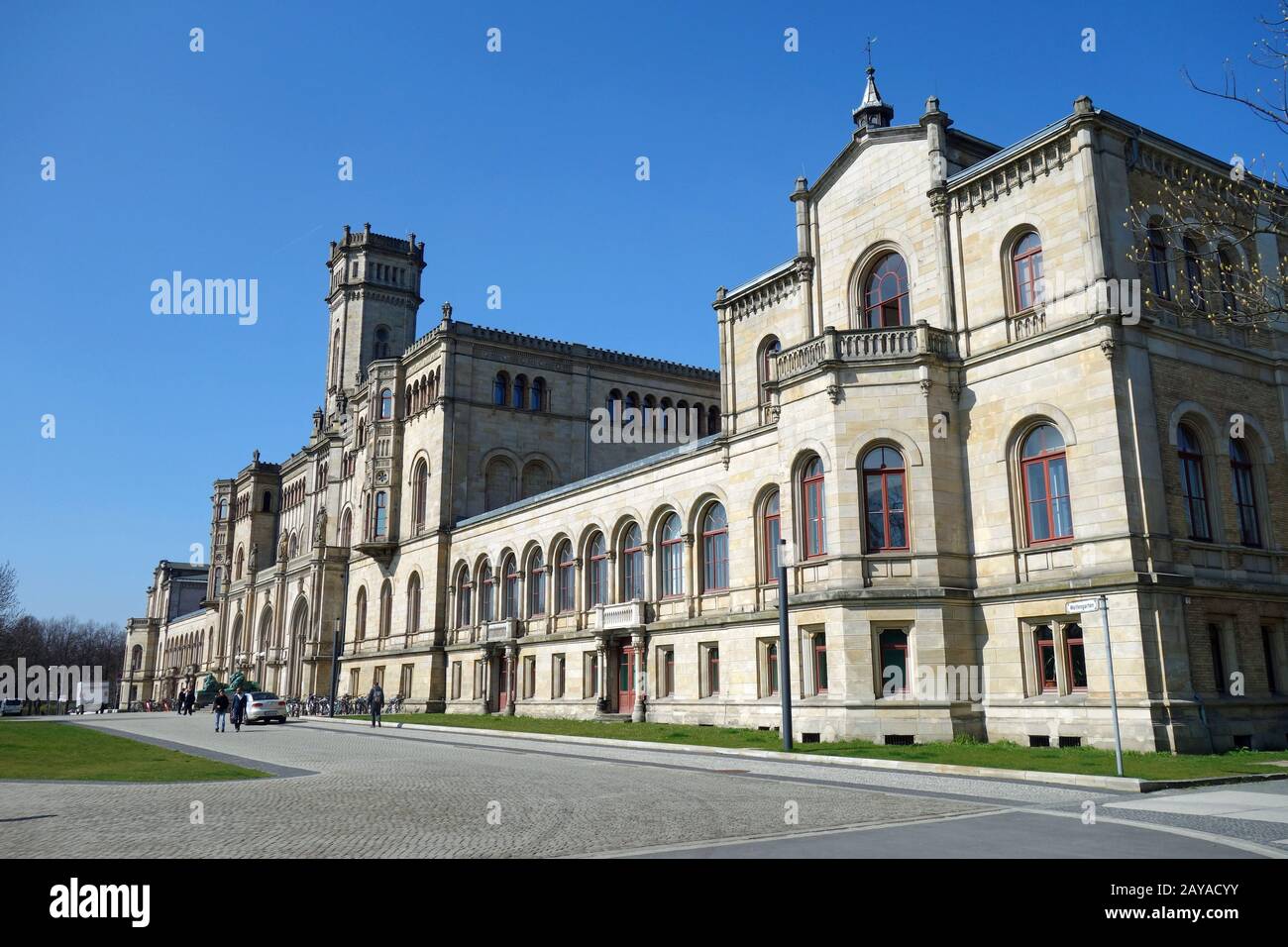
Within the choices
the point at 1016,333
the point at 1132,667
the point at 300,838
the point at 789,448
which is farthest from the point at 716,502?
the point at 300,838

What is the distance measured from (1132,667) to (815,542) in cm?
944

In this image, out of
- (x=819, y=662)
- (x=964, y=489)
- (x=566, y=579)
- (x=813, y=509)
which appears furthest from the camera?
(x=566, y=579)

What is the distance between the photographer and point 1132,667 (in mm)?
22938

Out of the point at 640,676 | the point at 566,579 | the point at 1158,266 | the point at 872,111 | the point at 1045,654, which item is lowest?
→ the point at 640,676

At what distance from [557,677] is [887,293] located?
2347cm

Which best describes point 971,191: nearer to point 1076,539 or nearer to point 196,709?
point 1076,539

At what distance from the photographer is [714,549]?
1453 inches

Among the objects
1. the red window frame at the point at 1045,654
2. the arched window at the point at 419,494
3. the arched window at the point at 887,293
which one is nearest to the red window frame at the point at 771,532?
the arched window at the point at 887,293

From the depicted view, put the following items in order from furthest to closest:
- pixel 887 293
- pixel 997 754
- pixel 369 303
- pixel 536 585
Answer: pixel 369 303 → pixel 536 585 → pixel 887 293 → pixel 997 754

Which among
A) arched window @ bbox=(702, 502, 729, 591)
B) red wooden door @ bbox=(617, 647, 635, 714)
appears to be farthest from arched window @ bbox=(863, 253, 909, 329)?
red wooden door @ bbox=(617, 647, 635, 714)

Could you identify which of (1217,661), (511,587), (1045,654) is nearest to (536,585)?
(511,587)

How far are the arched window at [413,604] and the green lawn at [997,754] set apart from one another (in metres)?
26.2

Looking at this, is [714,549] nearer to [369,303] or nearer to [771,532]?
[771,532]

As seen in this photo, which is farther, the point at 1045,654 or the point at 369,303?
the point at 369,303
